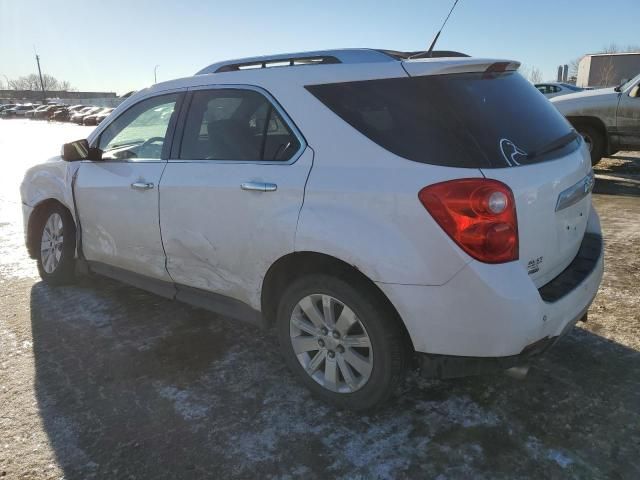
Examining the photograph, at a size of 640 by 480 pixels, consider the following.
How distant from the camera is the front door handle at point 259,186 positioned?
2654mm

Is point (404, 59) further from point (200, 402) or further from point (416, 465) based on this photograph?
point (200, 402)

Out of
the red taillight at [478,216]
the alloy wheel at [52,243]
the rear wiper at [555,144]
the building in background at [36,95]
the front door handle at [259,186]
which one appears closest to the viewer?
the red taillight at [478,216]

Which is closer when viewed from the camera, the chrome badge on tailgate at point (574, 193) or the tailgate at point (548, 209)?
the tailgate at point (548, 209)

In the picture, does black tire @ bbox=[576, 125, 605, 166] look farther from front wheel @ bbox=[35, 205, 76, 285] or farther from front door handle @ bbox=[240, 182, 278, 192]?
front wheel @ bbox=[35, 205, 76, 285]

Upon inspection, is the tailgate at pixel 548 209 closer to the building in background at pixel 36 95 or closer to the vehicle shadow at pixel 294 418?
the vehicle shadow at pixel 294 418

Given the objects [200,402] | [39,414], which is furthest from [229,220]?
[39,414]

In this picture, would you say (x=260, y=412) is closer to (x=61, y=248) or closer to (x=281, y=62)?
(x=281, y=62)

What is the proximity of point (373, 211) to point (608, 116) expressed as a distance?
8117 mm

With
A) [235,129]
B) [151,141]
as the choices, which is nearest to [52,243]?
[151,141]

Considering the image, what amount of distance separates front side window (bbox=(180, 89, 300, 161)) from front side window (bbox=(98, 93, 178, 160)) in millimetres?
279

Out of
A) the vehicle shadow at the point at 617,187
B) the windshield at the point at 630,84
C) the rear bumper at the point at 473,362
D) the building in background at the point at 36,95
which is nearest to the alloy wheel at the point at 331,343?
the rear bumper at the point at 473,362

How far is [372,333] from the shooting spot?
7.95 feet

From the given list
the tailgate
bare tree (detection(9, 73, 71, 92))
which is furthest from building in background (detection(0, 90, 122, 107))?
the tailgate

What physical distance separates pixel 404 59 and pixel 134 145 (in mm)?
2142
